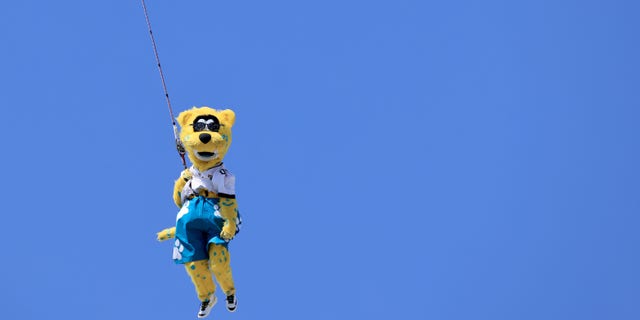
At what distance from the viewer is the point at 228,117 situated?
25.5 meters

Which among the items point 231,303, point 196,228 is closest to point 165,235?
point 196,228

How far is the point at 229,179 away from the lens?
2520 cm

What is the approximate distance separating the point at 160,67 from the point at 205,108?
1.26 m

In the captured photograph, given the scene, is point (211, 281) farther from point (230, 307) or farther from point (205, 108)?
point (205, 108)

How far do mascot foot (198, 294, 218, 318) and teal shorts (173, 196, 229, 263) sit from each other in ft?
2.86

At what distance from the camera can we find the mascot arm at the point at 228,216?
82.0 feet

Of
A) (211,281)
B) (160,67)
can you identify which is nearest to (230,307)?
(211,281)

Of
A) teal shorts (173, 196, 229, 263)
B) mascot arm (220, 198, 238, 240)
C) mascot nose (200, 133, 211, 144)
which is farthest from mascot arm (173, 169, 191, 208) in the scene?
mascot nose (200, 133, 211, 144)

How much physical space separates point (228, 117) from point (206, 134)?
828mm

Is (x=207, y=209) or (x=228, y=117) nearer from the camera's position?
(x=207, y=209)

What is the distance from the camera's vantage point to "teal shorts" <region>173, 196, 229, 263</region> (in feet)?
82.4

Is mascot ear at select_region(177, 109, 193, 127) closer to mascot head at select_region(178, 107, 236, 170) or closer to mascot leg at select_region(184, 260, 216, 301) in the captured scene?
mascot head at select_region(178, 107, 236, 170)

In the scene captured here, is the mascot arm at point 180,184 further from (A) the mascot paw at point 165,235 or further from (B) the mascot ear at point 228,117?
(B) the mascot ear at point 228,117

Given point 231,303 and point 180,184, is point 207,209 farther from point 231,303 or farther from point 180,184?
point 231,303
